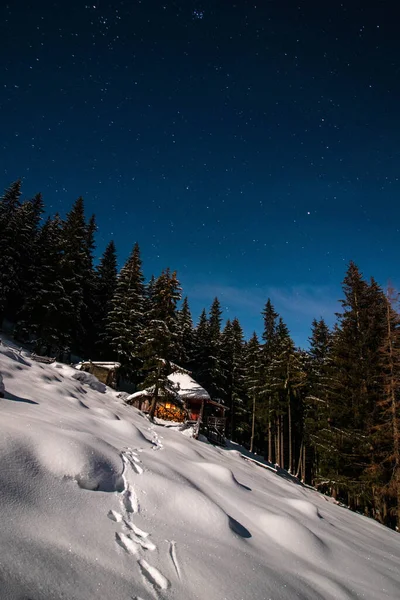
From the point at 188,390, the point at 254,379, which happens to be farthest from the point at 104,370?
the point at 254,379

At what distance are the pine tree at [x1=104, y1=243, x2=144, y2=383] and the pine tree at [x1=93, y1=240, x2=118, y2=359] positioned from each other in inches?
32.6

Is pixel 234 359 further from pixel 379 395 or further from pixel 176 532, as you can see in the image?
pixel 176 532

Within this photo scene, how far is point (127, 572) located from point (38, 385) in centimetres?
874

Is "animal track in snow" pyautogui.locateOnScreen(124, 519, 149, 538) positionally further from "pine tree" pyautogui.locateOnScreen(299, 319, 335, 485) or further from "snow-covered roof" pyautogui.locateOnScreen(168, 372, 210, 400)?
"snow-covered roof" pyautogui.locateOnScreen(168, 372, 210, 400)

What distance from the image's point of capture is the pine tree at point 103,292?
3524cm

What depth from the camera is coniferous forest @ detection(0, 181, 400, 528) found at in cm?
1806

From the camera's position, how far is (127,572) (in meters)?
2.69

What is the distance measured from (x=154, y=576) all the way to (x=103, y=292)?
128 ft

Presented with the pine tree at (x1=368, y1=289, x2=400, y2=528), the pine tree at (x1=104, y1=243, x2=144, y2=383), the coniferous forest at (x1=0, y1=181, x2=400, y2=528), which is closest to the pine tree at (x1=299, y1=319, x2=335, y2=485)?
the coniferous forest at (x1=0, y1=181, x2=400, y2=528)

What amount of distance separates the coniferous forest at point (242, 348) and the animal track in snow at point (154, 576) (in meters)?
17.3

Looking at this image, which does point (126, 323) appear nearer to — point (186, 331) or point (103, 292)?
point (103, 292)

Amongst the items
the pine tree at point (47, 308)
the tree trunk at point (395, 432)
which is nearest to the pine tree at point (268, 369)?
the tree trunk at point (395, 432)

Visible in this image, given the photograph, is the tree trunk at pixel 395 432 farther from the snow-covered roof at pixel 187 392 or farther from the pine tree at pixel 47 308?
the pine tree at pixel 47 308

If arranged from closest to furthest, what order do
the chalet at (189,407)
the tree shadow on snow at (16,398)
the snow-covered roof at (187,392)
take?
the tree shadow on snow at (16,398) < the chalet at (189,407) < the snow-covered roof at (187,392)
